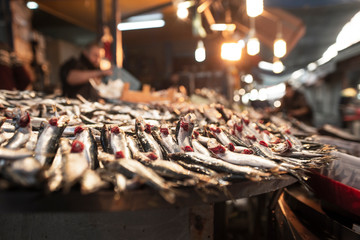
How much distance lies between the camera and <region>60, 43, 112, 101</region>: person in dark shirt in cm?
450

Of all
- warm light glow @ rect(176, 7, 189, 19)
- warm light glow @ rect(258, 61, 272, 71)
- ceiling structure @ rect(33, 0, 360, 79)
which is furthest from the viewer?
warm light glow @ rect(258, 61, 272, 71)

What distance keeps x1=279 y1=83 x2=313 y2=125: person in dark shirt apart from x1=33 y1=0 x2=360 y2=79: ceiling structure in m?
1.99

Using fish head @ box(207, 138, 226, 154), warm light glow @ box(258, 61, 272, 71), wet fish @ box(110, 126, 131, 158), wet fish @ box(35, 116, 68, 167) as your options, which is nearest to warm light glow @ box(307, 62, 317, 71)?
warm light glow @ box(258, 61, 272, 71)

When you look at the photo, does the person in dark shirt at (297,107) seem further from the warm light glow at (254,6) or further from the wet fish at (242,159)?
the wet fish at (242,159)

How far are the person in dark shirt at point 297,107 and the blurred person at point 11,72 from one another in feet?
22.0

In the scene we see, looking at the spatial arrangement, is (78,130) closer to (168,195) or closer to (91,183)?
(91,183)

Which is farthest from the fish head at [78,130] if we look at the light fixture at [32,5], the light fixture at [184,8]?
the light fixture at [32,5]

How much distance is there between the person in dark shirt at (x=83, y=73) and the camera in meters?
4.50

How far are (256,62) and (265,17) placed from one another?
3598 mm

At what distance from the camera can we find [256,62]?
35.7 ft

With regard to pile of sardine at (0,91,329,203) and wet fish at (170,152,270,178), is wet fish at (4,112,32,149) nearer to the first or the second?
pile of sardine at (0,91,329,203)

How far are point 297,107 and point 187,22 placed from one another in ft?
14.0

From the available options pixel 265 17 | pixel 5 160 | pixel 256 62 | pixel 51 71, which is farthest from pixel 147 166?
pixel 51 71

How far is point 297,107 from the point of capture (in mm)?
7695
